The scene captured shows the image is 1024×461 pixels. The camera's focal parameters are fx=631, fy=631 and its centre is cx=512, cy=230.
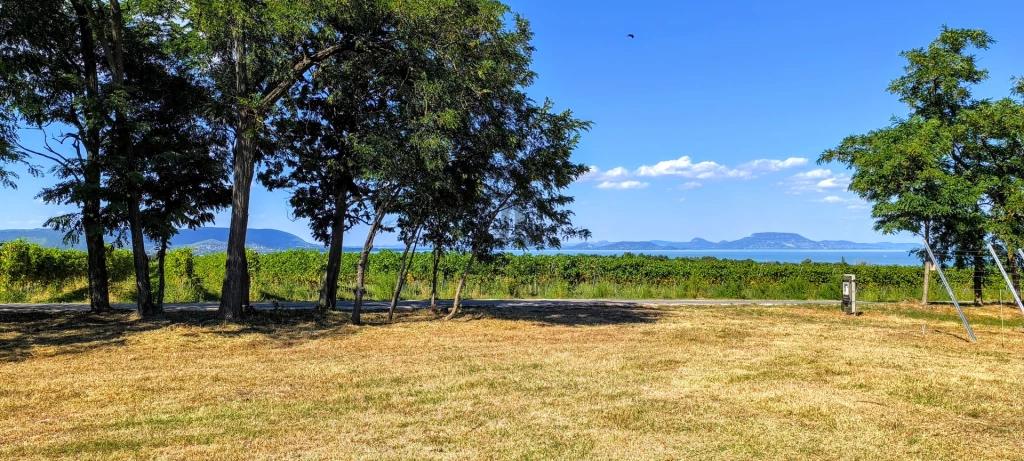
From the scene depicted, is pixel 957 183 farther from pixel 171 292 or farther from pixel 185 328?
pixel 171 292

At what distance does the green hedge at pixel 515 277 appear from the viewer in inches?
908

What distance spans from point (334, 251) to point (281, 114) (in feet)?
13.5

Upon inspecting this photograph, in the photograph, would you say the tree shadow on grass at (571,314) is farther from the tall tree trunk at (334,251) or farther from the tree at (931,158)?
the tree at (931,158)

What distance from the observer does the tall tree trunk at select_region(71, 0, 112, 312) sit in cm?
1369

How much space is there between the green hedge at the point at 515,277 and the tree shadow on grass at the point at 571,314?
19.4ft

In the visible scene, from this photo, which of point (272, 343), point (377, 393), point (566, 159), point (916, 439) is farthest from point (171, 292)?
point (916, 439)

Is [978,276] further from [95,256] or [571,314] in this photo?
[95,256]

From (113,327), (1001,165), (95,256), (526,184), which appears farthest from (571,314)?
(1001,165)

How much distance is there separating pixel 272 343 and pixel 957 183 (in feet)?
66.3

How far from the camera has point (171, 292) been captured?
76.3 ft

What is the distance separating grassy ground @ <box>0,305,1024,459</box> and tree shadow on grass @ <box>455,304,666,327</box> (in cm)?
197

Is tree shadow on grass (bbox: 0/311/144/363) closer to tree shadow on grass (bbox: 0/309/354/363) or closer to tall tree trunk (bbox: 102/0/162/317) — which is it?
tree shadow on grass (bbox: 0/309/354/363)

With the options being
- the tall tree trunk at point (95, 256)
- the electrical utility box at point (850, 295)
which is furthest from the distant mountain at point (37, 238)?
the electrical utility box at point (850, 295)

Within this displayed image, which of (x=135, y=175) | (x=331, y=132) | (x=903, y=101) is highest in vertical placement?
(x=903, y=101)
